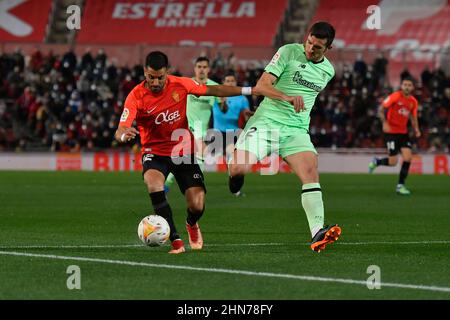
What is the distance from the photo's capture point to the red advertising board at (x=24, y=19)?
4334 centimetres

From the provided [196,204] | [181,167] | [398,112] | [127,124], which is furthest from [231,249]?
[398,112]

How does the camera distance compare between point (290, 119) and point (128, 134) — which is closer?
point (128, 134)

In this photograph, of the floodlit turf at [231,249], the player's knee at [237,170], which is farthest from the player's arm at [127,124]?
the player's knee at [237,170]

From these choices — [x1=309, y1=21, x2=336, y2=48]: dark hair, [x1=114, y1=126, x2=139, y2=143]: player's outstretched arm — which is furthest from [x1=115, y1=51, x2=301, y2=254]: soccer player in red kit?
[x1=309, y1=21, x2=336, y2=48]: dark hair

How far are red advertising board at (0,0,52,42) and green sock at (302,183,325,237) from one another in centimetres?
3388

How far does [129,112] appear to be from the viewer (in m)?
10.0

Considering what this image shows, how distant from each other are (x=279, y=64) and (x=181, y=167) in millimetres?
1466

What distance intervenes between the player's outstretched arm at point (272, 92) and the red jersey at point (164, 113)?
57 centimetres

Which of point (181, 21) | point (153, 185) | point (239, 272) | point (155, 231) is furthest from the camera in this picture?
point (181, 21)

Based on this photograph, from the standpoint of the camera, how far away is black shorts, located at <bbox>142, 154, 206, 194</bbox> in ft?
34.3

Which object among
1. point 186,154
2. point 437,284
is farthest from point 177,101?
point 437,284

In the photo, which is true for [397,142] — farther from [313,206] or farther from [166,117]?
[166,117]

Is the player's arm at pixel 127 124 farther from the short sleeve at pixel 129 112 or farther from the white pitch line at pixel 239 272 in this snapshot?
the white pitch line at pixel 239 272
